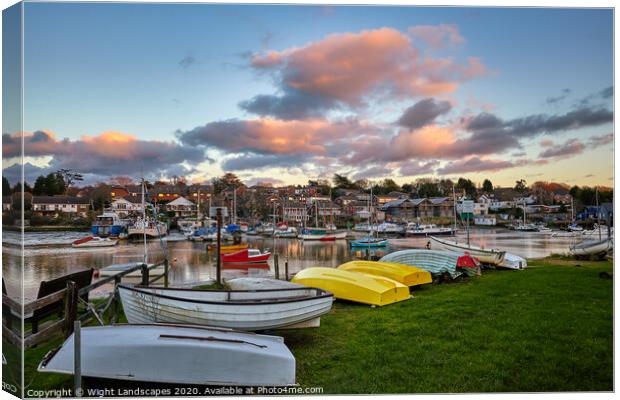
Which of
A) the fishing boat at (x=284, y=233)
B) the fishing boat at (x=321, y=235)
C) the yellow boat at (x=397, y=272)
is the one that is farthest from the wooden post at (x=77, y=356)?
the fishing boat at (x=284, y=233)

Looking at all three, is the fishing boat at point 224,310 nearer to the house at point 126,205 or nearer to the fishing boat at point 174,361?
the fishing boat at point 174,361

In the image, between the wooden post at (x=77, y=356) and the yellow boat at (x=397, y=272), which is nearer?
the wooden post at (x=77, y=356)

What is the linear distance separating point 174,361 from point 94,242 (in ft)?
78.3

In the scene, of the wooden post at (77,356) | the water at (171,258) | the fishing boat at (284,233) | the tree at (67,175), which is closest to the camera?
the wooden post at (77,356)

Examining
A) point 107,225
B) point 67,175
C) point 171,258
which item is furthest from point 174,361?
point 171,258

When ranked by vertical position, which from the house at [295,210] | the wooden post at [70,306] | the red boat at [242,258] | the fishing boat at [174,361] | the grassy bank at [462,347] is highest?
the house at [295,210]

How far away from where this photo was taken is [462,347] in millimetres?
4789

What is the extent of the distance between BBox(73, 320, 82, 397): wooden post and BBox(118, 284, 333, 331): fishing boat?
120 centimetres

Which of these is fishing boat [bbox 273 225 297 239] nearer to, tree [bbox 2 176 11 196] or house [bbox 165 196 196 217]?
house [bbox 165 196 196 217]

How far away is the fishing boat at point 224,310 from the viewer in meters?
4.89

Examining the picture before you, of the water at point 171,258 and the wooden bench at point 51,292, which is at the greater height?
the wooden bench at point 51,292

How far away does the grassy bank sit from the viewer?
13.7 ft

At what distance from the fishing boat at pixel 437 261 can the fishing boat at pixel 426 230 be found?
2819cm

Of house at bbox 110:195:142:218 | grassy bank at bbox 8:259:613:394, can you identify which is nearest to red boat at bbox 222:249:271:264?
house at bbox 110:195:142:218
